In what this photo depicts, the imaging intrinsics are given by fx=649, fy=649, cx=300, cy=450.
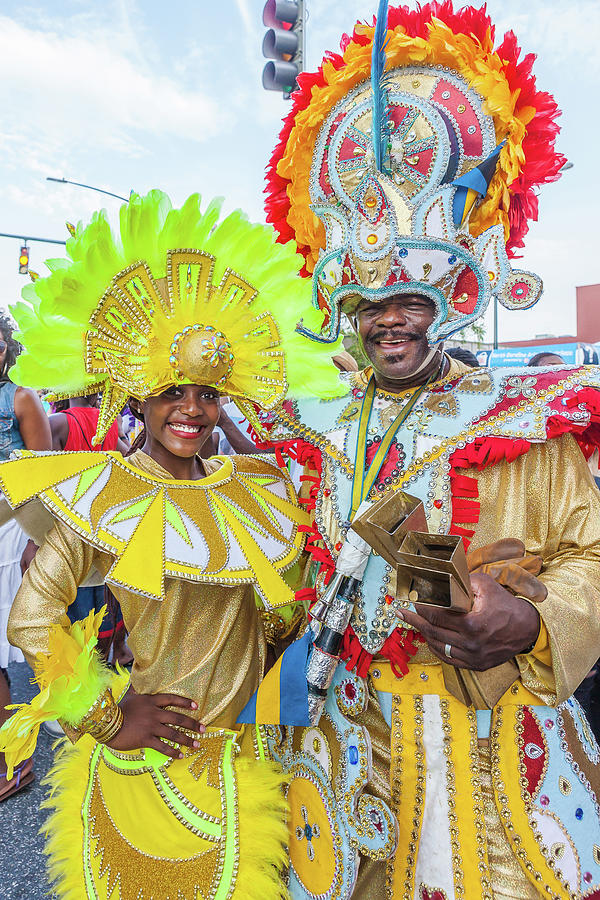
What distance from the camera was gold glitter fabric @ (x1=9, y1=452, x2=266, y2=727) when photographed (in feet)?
5.56

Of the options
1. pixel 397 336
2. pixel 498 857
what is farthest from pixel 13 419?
pixel 498 857

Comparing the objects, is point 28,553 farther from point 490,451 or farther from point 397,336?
point 490,451

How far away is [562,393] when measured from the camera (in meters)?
1.53

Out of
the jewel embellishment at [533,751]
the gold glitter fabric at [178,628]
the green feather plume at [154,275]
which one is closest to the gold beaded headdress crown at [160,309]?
the green feather plume at [154,275]

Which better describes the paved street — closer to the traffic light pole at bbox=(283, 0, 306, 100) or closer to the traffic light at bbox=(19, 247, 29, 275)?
the traffic light pole at bbox=(283, 0, 306, 100)

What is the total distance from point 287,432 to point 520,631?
0.89 metres

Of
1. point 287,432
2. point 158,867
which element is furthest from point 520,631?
point 158,867

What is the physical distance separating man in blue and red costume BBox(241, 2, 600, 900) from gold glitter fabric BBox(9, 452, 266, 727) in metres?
0.23

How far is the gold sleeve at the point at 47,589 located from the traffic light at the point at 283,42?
5.45m

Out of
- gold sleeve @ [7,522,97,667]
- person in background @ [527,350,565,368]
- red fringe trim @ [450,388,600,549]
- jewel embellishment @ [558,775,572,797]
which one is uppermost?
person in background @ [527,350,565,368]

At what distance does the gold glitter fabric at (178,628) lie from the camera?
1694 mm

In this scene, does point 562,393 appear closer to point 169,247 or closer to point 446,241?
point 446,241

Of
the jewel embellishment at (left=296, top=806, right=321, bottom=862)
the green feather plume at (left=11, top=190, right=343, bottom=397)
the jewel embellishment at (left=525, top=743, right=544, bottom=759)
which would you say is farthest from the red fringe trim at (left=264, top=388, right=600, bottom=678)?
the green feather plume at (left=11, top=190, right=343, bottom=397)

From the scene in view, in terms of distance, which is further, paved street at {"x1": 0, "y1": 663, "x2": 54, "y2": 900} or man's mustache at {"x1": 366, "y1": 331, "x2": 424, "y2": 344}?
paved street at {"x1": 0, "y1": 663, "x2": 54, "y2": 900}
